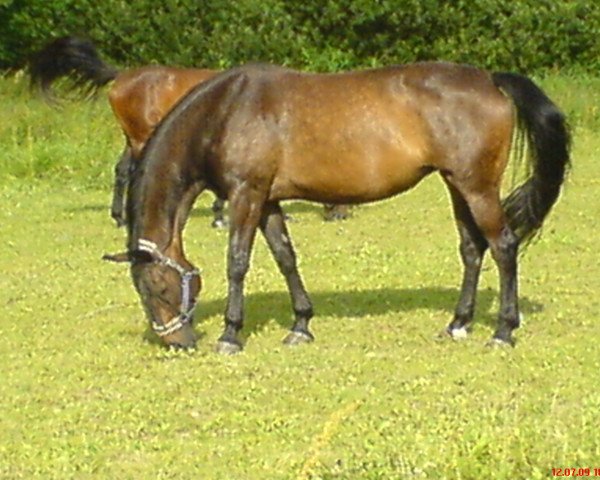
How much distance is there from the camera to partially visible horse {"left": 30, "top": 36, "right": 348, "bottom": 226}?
14680mm

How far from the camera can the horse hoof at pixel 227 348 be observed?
9.01m

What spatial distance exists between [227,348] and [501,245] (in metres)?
1.77

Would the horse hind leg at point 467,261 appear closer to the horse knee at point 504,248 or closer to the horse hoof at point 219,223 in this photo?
the horse knee at point 504,248

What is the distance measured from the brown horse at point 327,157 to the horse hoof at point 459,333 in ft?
0.97

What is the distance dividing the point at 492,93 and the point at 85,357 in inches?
115

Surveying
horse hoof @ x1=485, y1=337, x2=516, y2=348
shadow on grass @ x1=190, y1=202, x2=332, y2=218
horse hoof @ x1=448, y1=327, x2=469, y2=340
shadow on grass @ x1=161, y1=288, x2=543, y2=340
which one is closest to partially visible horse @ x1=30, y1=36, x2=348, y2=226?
shadow on grass @ x1=190, y1=202, x2=332, y2=218

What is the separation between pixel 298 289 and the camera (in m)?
9.49

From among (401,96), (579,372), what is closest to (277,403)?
(579,372)

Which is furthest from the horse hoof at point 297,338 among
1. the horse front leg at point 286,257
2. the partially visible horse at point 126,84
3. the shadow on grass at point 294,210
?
the shadow on grass at point 294,210

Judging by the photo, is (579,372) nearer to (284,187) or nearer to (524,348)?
(524,348)

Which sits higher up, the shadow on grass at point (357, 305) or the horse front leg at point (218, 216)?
the shadow on grass at point (357, 305)

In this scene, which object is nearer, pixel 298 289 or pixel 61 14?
pixel 298 289

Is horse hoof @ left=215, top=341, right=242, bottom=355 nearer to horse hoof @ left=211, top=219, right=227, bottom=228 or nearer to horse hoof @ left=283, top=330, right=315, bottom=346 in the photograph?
horse hoof @ left=283, top=330, right=315, bottom=346

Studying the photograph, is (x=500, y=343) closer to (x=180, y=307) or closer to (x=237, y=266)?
(x=237, y=266)
